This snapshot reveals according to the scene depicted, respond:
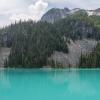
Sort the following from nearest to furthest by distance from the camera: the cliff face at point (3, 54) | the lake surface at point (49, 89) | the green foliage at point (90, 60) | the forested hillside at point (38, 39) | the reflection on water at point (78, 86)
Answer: the lake surface at point (49, 89) < the reflection on water at point (78, 86) < the green foliage at point (90, 60) < the forested hillside at point (38, 39) < the cliff face at point (3, 54)

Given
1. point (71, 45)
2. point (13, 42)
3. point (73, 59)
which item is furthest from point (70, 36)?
point (13, 42)

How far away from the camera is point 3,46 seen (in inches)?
7347

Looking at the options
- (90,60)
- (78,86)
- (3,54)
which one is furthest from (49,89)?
(3,54)

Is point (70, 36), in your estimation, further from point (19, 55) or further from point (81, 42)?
point (19, 55)

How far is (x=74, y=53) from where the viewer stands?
592 ft

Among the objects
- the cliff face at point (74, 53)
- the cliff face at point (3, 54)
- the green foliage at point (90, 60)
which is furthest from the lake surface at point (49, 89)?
the cliff face at point (3, 54)

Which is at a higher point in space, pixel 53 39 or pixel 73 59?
pixel 53 39

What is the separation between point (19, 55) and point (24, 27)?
29.7m

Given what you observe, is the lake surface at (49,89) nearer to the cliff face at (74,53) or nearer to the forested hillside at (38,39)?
the forested hillside at (38,39)

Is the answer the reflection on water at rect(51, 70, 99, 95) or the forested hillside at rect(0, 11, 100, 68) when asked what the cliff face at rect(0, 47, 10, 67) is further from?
the reflection on water at rect(51, 70, 99, 95)

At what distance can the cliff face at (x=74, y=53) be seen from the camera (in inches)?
6850

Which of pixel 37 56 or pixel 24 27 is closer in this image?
pixel 37 56

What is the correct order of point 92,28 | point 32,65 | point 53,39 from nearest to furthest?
1. point 32,65
2. point 53,39
3. point 92,28

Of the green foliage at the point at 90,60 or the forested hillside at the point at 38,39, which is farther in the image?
the forested hillside at the point at 38,39
